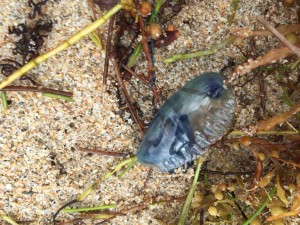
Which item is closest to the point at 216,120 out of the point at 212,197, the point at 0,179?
the point at 212,197

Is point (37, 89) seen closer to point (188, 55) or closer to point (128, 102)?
point (128, 102)

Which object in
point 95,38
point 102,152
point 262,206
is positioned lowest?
point 262,206

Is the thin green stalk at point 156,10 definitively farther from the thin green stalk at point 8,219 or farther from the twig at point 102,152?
the thin green stalk at point 8,219

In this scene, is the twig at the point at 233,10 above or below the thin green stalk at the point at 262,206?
above

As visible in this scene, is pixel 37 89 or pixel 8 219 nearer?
pixel 37 89

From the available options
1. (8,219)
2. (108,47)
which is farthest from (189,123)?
(8,219)

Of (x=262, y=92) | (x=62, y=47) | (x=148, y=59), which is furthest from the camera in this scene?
(x=262, y=92)

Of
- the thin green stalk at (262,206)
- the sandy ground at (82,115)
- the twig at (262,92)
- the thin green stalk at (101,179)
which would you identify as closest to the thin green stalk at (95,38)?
the sandy ground at (82,115)
